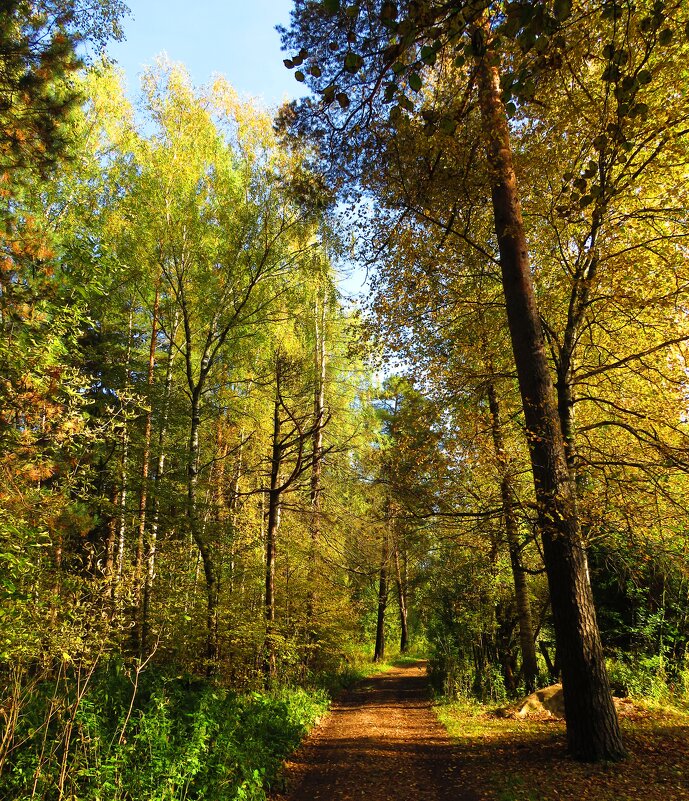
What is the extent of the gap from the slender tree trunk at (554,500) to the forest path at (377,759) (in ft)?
4.94

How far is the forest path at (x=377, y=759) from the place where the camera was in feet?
17.4

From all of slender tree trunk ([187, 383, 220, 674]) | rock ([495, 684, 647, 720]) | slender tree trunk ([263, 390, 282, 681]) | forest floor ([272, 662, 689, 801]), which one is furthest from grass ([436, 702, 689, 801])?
slender tree trunk ([187, 383, 220, 674])

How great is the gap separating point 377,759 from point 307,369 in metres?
8.02

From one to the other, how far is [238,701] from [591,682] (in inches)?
196

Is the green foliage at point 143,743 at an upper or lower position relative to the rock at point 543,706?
upper

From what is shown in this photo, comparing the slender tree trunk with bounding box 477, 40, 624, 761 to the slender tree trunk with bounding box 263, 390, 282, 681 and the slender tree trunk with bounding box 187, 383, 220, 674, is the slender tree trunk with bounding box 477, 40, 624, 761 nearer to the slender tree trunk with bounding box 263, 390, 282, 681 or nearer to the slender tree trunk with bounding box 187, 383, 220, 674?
the slender tree trunk with bounding box 263, 390, 282, 681

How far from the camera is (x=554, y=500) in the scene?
5.04 metres

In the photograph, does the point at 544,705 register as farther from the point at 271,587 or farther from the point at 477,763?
the point at 271,587

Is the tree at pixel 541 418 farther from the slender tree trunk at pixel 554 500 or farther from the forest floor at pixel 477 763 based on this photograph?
the forest floor at pixel 477 763

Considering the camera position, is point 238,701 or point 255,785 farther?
point 238,701

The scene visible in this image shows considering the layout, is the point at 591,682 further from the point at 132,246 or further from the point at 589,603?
the point at 132,246

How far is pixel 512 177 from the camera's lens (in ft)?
19.2

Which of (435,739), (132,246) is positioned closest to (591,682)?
(435,739)

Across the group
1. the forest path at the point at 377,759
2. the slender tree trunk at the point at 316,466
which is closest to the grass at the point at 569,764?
the forest path at the point at 377,759
